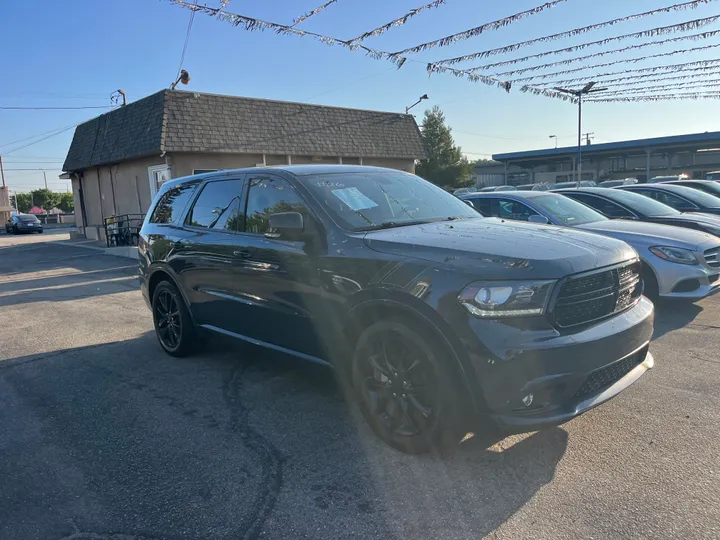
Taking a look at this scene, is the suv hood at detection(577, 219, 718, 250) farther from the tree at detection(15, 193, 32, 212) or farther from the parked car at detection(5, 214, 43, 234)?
the tree at detection(15, 193, 32, 212)

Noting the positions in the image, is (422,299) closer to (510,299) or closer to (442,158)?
(510,299)

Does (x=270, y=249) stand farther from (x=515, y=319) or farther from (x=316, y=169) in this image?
(x=515, y=319)

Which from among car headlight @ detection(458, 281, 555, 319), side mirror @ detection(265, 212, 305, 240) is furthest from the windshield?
side mirror @ detection(265, 212, 305, 240)

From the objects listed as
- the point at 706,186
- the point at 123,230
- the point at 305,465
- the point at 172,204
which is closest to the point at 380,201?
the point at 305,465

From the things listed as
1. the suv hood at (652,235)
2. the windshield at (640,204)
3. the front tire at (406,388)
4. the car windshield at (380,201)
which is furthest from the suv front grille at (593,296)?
the windshield at (640,204)

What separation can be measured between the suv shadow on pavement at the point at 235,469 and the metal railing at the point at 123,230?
1419 centimetres


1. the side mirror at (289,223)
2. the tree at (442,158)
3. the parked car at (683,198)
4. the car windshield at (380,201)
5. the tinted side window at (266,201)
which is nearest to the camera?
the side mirror at (289,223)

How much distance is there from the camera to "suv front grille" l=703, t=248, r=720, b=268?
20.7 feet

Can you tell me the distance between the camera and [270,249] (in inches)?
164

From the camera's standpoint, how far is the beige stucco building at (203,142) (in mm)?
16875

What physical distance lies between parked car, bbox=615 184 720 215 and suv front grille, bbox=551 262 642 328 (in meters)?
8.47

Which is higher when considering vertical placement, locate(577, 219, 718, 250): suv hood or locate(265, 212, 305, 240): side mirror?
locate(265, 212, 305, 240): side mirror

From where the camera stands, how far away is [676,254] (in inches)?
246

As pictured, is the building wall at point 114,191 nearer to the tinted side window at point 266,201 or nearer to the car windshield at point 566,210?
the car windshield at point 566,210
